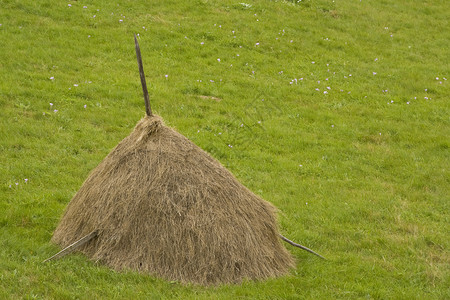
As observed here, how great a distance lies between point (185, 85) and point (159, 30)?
3605 mm

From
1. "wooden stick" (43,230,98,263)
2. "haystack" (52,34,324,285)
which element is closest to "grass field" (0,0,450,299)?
"wooden stick" (43,230,98,263)

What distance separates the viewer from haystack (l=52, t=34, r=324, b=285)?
7836 millimetres

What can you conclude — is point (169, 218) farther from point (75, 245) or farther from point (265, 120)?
point (265, 120)

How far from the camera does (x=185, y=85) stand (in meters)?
16.4

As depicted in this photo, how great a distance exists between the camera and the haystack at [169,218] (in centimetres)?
784

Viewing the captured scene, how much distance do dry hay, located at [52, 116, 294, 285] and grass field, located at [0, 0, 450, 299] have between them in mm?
249

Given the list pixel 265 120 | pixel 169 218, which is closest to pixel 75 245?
pixel 169 218

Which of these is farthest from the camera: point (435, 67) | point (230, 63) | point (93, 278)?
point (435, 67)

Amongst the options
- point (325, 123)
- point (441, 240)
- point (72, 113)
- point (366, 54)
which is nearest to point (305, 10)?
point (366, 54)

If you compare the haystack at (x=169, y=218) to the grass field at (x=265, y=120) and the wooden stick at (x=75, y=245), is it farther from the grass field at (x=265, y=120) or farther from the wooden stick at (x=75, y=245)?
the grass field at (x=265, y=120)

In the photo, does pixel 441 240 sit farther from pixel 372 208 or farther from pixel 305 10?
pixel 305 10

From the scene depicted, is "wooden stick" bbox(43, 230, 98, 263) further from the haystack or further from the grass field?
the grass field

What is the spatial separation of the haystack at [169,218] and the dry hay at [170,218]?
0.5 inches

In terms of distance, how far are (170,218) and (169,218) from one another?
0.01 metres
